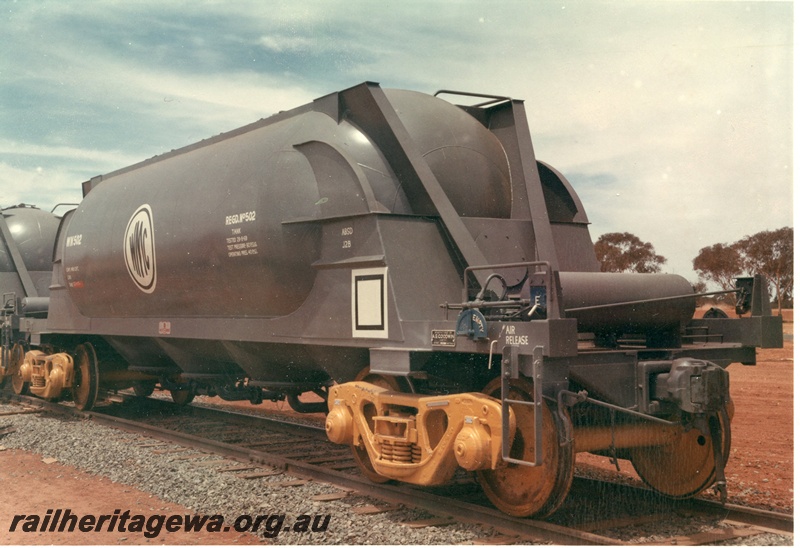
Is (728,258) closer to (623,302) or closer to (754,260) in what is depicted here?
(754,260)

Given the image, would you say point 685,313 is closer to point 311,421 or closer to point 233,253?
point 233,253

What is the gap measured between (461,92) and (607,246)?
25209 mm

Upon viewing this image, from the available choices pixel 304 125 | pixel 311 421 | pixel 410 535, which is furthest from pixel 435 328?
pixel 311 421

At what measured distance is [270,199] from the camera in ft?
27.8

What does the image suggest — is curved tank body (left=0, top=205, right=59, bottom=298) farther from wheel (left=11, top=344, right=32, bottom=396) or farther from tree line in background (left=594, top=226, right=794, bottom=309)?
tree line in background (left=594, top=226, right=794, bottom=309)

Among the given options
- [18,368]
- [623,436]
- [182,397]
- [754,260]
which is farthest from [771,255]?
[623,436]

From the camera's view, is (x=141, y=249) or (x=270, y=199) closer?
(x=270, y=199)

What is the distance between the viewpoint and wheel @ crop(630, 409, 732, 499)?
701 centimetres

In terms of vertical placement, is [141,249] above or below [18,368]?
above

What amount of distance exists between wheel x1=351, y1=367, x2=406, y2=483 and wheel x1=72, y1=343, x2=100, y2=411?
304 inches

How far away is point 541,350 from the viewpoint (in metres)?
5.95

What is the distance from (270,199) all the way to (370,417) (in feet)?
8.15

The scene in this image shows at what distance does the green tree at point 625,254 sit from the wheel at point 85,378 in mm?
16086

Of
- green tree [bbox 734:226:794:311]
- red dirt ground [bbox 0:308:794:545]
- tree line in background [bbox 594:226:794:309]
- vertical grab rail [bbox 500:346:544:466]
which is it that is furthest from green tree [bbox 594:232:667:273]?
vertical grab rail [bbox 500:346:544:466]
